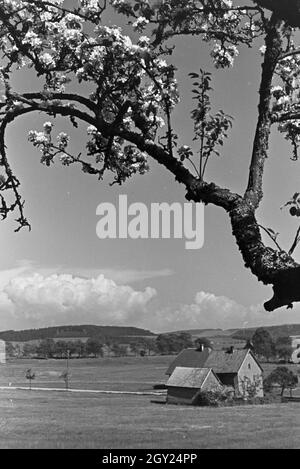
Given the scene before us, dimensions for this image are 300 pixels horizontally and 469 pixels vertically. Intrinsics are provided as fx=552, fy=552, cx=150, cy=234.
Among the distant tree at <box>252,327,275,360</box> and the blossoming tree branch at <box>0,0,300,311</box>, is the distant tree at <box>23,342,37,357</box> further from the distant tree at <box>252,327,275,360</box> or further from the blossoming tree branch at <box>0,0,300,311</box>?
the blossoming tree branch at <box>0,0,300,311</box>

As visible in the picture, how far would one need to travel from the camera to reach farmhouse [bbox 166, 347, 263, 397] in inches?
658

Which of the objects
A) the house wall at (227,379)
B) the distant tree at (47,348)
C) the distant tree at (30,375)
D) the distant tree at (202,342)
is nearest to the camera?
the distant tree at (47,348)

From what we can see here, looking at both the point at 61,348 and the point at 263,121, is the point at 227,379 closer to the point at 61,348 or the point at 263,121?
the point at 61,348

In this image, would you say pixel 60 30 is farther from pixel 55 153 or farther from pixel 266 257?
pixel 266 257

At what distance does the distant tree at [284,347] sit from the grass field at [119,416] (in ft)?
6.50

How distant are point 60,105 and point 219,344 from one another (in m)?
12.7

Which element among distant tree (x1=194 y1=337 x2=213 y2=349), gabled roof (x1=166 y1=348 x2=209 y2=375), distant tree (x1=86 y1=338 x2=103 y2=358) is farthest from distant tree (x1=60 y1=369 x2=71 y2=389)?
distant tree (x1=194 y1=337 x2=213 y2=349)

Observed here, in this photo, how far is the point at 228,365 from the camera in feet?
58.6

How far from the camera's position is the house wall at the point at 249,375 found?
1828cm

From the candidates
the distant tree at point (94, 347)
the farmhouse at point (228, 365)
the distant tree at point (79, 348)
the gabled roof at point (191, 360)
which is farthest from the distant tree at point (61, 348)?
the gabled roof at point (191, 360)

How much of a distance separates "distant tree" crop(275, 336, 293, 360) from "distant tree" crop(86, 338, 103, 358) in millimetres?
4479

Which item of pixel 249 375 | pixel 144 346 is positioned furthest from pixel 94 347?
pixel 249 375

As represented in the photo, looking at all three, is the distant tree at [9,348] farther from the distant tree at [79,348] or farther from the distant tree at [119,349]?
the distant tree at [119,349]

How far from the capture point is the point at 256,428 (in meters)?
15.4
